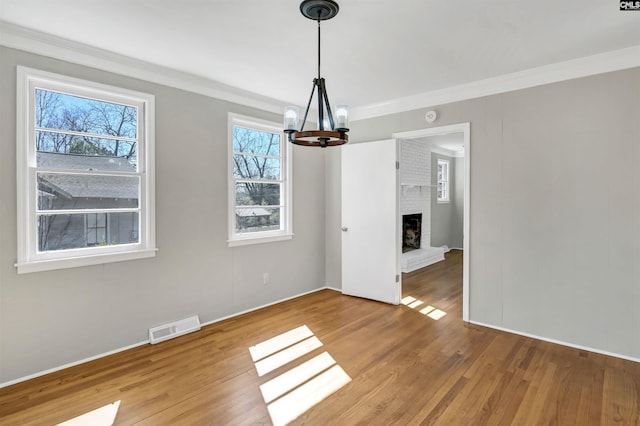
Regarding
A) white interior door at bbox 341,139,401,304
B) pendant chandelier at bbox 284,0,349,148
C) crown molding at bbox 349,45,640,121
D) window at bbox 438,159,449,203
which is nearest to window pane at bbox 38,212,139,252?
pendant chandelier at bbox 284,0,349,148

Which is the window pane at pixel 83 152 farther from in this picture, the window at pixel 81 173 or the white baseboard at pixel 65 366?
the white baseboard at pixel 65 366

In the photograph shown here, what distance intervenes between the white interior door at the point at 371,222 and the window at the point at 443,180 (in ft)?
15.1

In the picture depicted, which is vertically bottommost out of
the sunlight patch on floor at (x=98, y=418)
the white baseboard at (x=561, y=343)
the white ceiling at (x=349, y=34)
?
the sunlight patch on floor at (x=98, y=418)

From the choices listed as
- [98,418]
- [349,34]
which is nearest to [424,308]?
[349,34]

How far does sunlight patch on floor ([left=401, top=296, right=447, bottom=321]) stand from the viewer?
389 cm

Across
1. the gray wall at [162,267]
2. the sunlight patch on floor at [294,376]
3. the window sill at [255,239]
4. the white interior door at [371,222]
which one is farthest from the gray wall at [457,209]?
the sunlight patch on floor at [294,376]

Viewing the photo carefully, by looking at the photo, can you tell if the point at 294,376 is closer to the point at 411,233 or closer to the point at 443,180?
the point at 411,233

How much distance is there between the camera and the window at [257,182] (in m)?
3.90

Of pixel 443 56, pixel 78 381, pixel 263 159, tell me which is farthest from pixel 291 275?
pixel 443 56

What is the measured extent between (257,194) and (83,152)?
6.07 ft

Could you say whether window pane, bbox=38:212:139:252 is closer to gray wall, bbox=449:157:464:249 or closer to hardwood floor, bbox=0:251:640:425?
hardwood floor, bbox=0:251:640:425

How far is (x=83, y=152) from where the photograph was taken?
2822mm

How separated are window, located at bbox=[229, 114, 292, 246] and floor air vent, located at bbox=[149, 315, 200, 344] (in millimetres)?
915

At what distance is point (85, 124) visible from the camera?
2.84 m
